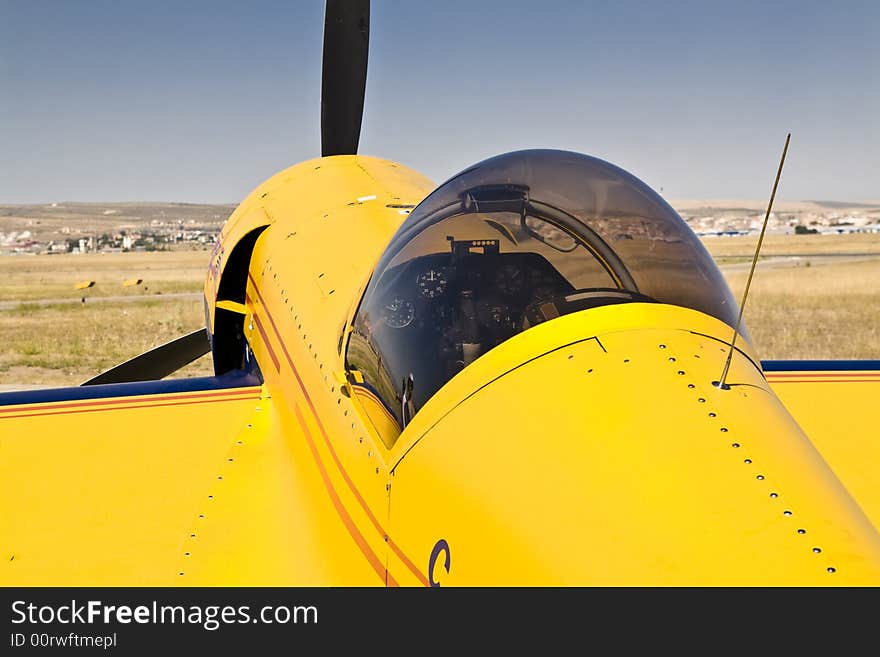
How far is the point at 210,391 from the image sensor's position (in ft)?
16.9

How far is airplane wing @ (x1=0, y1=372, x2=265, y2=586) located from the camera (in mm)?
3523

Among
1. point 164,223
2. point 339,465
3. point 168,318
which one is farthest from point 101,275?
point 164,223

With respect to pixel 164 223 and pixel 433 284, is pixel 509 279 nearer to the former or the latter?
pixel 433 284

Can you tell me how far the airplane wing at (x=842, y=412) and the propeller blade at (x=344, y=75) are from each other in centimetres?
453

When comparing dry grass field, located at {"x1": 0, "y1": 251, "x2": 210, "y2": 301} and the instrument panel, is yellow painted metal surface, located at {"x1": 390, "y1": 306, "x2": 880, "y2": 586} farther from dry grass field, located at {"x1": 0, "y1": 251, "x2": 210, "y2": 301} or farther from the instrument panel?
dry grass field, located at {"x1": 0, "y1": 251, "x2": 210, "y2": 301}

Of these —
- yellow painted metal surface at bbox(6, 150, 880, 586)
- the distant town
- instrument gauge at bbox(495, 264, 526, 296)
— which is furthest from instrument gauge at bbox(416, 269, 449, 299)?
the distant town

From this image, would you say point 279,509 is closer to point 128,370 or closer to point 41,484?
point 41,484

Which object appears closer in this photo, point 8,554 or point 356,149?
point 8,554

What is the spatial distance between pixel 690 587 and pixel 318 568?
1793 millimetres

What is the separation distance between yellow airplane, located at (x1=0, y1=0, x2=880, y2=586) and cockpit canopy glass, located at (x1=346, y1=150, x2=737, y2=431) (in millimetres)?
11

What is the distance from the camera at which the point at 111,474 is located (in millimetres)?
4129

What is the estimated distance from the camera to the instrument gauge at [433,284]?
118 inches

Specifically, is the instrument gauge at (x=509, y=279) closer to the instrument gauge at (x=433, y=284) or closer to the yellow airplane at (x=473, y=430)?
the yellow airplane at (x=473, y=430)

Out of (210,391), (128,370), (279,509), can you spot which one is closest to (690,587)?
(279,509)
